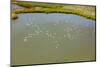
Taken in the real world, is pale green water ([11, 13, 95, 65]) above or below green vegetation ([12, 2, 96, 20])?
below

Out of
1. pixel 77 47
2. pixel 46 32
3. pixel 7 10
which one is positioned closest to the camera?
pixel 7 10

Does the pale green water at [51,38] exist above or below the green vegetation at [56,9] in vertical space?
below

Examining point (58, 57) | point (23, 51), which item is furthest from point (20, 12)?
point (58, 57)

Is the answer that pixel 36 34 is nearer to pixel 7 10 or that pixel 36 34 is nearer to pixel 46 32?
pixel 46 32

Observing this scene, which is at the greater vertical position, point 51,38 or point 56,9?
point 56,9
